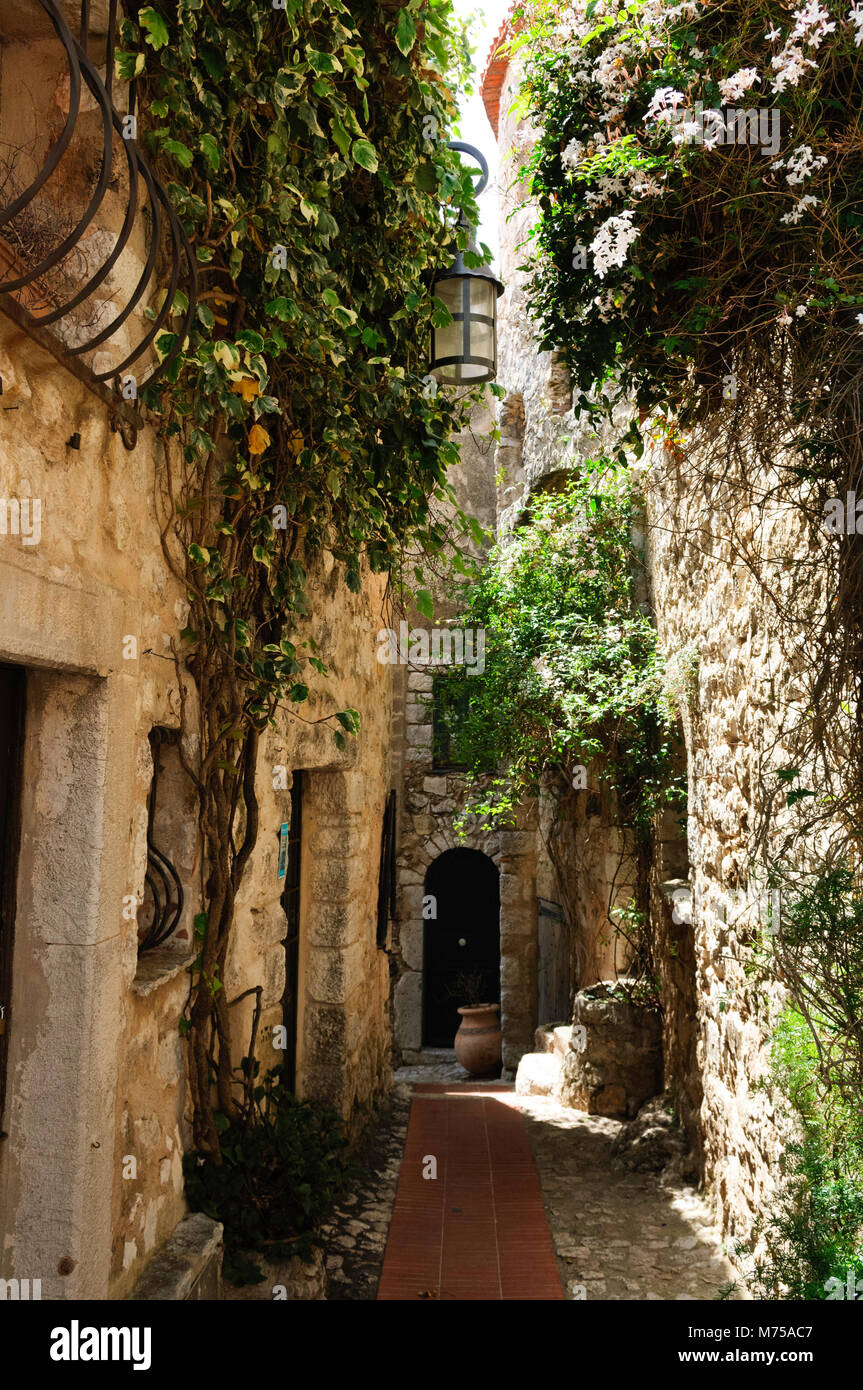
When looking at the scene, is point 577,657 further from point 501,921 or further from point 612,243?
point 501,921

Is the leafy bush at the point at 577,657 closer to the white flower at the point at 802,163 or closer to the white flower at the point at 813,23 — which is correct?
the white flower at the point at 802,163

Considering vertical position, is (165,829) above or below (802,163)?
below

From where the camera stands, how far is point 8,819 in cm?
239

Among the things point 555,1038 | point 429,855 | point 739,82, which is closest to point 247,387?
point 739,82

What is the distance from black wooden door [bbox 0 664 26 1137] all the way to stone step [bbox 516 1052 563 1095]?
5296 mm

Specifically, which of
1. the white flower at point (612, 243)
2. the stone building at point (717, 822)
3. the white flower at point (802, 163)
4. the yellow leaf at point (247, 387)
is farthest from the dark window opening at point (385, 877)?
the white flower at point (802, 163)

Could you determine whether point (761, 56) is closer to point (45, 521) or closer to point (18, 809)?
point (45, 521)

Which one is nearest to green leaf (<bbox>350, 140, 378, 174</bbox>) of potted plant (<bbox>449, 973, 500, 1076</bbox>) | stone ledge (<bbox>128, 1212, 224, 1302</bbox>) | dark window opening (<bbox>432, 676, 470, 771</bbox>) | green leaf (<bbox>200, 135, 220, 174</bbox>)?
green leaf (<bbox>200, 135, 220, 174</bbox>)

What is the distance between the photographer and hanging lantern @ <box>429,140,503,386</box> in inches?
165

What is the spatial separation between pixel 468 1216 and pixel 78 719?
11.3ft

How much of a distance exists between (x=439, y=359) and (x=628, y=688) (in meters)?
2.35

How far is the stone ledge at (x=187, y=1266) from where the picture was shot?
263 centimetres
